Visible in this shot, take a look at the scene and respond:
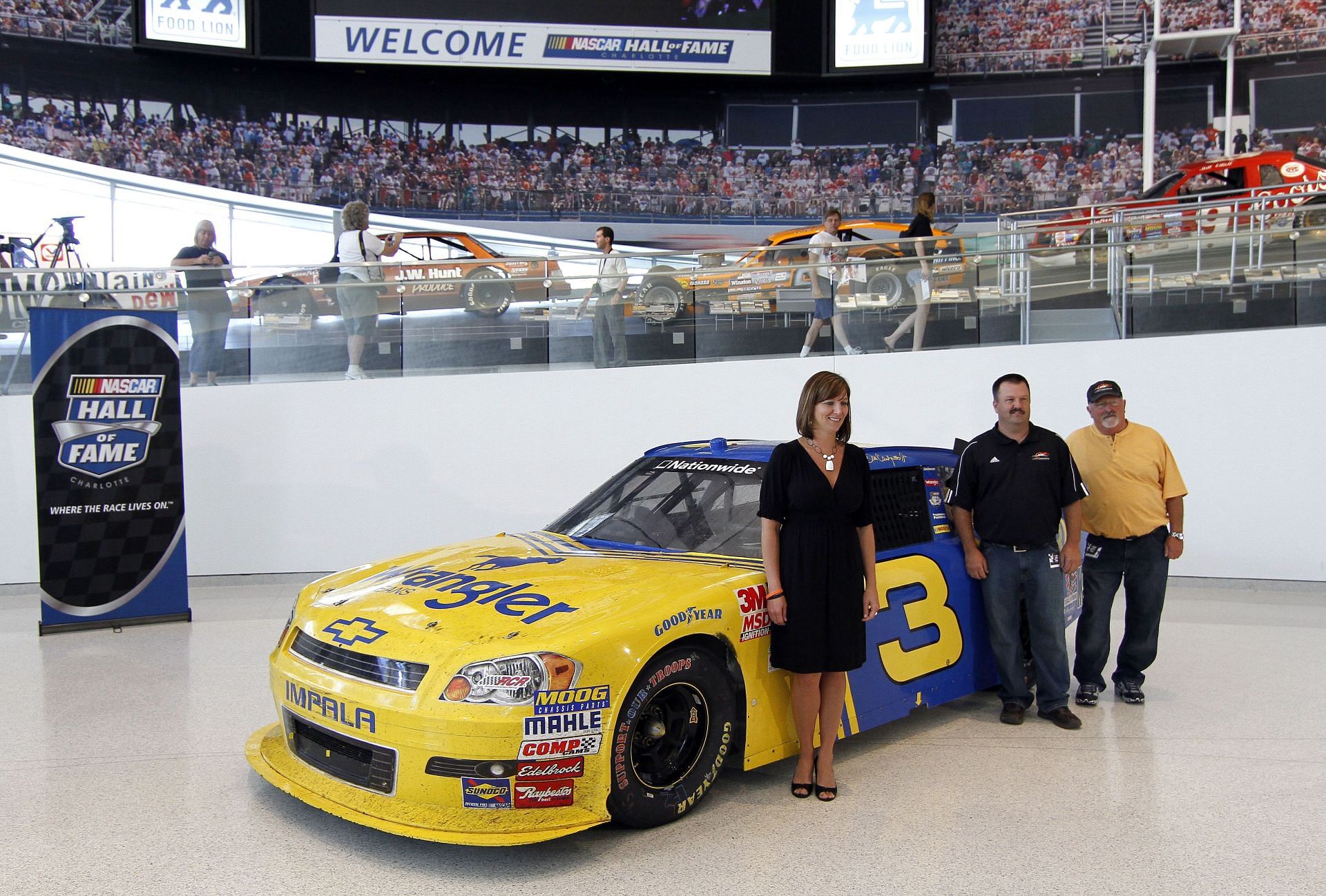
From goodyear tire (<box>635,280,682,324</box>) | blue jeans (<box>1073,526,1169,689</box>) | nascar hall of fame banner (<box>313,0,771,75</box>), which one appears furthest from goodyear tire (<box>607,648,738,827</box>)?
nascar hall of fame banner (<box>313,0,771,75</box>)

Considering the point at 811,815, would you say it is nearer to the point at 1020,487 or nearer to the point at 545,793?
the point at 545,793

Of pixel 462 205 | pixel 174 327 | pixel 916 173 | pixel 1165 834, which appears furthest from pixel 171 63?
pixel 1165 834

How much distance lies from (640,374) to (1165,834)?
19.5ft

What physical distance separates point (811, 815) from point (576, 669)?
1151 millimetres

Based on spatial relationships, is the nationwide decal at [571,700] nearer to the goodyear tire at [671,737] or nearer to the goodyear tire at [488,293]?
the goodyear tire at [671,737]

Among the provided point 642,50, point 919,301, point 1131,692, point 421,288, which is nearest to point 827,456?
point 1131,692

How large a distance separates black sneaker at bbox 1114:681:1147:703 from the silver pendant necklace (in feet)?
8.30

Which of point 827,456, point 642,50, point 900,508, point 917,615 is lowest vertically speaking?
point 917,615

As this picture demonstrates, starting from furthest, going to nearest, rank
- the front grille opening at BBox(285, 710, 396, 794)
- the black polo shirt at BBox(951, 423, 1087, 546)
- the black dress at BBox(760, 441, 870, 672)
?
the black polo shirt at BBox(951, 423, 1087, 546) < the black dress at BBox(760, 441, 870, 672) < the front grille opening at BBox(285, 710, 396, 794)

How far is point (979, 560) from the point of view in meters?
4.69

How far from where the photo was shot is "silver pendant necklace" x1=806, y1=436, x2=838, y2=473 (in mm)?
3709

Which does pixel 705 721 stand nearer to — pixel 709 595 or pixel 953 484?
pixel 709 595

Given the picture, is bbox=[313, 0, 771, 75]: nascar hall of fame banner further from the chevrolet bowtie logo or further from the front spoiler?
the front spoiler

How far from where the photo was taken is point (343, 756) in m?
3.37
